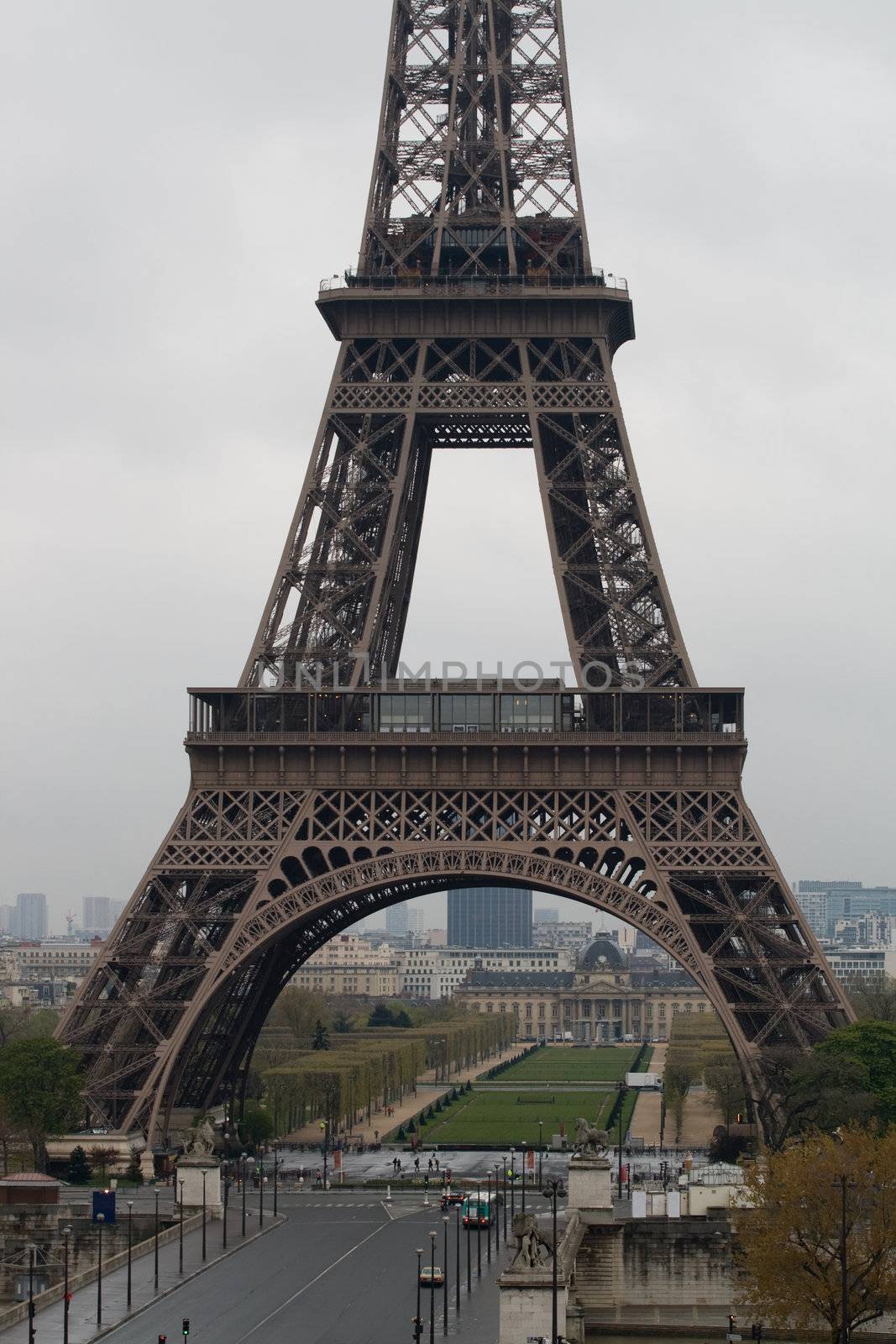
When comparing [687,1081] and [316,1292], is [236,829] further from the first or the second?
[687,1081]

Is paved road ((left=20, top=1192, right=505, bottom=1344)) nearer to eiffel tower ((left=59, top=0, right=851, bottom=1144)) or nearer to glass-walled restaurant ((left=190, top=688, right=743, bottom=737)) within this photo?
eiffel tower ((left=59, top=0, right=851, bottom=1144))

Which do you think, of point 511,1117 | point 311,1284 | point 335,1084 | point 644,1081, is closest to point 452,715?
point 311,1284

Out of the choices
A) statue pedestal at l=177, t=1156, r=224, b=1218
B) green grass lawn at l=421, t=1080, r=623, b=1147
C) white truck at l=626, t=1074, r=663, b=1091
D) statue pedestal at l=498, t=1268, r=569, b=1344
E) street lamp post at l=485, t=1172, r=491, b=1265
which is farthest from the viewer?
white truck at l=626, t=1074, r=663, b=1091

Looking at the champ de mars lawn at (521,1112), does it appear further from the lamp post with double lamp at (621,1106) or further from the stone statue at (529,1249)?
the stone statue at (529,1249)

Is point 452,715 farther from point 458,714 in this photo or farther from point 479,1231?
point 479,1231

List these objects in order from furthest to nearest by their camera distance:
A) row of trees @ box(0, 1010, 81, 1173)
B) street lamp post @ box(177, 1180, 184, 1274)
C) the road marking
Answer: row of trees @ box(0, 1010, 81, 1173), street lamp post @ box(177, 1180, 184, 1274), the road marking

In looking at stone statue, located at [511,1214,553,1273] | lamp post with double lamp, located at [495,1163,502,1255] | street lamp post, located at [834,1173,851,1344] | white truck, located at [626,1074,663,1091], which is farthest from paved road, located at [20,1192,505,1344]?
white truck, located at [626,1074,663,1091]

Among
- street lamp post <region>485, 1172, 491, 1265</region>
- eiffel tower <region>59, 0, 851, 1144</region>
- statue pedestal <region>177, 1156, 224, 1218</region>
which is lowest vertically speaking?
street lamp post <region>485, 1172, 491, 1265</region>
